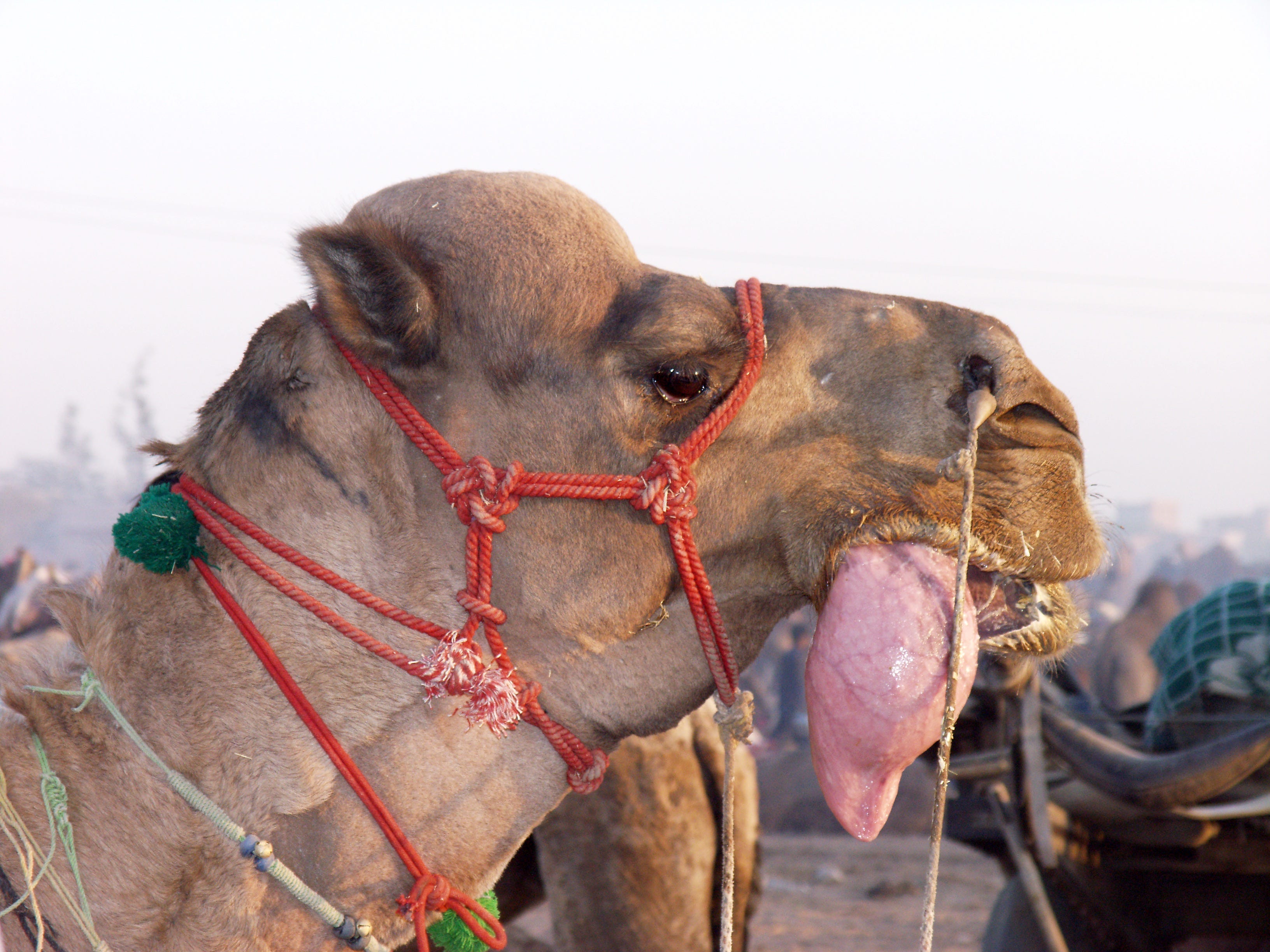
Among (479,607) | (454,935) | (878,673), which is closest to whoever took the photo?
(878,673)

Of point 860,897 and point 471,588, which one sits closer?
point 471,588

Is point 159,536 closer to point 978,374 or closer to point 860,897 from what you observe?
point 978,374

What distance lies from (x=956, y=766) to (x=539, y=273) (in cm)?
393

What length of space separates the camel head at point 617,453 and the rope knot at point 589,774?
0.12 feet

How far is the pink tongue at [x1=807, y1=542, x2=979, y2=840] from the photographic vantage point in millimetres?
1817

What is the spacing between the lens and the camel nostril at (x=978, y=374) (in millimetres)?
1960

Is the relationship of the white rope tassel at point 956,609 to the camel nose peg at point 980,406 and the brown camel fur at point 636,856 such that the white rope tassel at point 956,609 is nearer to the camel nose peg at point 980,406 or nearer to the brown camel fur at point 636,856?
the camel nose peg at point 980,406

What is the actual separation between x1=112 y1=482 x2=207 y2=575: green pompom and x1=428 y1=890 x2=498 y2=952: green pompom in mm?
781

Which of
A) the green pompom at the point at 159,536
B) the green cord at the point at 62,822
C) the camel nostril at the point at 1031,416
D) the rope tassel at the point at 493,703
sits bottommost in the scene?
the green cord at the point at 62,822

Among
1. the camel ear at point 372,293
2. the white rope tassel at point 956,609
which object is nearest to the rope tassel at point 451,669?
the camel ear at point 372,293

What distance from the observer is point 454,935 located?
6.68 ft

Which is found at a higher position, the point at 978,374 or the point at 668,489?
the point at 978,374

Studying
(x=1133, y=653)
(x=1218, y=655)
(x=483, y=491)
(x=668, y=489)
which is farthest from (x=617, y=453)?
(x=1133, y=653)

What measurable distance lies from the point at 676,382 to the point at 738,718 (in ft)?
2.04
